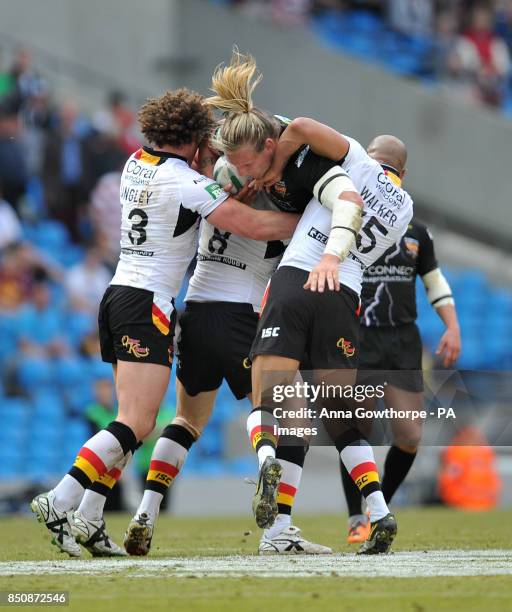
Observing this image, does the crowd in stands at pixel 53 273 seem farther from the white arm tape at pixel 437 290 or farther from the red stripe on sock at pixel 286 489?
the red stripe on sock at pixel 286 489

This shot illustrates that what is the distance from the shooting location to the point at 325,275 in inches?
247

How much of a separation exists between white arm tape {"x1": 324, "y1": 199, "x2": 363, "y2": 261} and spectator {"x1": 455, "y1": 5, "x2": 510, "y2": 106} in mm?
15245

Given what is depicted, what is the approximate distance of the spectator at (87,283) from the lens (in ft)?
50.2

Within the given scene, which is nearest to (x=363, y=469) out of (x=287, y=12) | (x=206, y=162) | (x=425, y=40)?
(x=206, y=162)

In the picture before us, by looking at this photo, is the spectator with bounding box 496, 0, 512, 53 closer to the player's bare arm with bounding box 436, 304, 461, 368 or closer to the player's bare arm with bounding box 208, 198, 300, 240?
the player's bare arm with bounding box 436, 304, 461, 368

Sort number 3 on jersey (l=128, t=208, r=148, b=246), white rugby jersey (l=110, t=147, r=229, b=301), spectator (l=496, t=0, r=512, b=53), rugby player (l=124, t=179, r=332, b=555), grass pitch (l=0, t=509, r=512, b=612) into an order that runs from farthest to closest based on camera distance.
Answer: spectator (l=496, t=0, r=512, b=53) < rugby player (l=124, t=179, r=332, b=555) < number 3 on jersey (l=128, t=208, r=148, b=246) < white rugby jersey (l=110, t=147, r=229, b=301) < grass pitch (l=0, t=509, r=512, b=612)

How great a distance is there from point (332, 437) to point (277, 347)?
0.75 m

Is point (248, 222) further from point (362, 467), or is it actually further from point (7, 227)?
point (7, 227)

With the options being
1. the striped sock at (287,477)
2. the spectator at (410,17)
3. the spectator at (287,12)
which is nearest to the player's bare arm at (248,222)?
the striped sock at (287,477)

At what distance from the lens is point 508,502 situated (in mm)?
15805

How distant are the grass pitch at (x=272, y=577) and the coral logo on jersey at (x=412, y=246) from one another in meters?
1.77

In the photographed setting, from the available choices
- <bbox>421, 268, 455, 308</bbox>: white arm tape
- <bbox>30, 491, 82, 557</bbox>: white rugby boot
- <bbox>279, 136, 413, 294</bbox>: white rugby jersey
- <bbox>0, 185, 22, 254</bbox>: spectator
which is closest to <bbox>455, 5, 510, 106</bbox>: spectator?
<bbox>0, 185, 22, 254</bbox>: spectator

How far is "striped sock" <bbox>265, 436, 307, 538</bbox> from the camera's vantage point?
6926mm

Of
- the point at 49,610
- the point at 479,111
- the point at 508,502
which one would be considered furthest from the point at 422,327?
the point at 49,610
